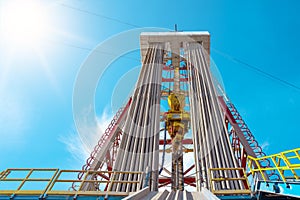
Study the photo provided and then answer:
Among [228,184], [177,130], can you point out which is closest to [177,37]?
[177,130]

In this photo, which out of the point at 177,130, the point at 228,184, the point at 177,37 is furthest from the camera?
the point at 177,37

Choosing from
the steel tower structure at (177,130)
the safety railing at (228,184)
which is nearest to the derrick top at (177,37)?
the steel tower structure at (177,130)

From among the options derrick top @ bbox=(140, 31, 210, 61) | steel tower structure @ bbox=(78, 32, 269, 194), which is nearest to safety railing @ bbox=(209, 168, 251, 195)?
steel tower structure @ bbox=(78, 32, 269, 194)

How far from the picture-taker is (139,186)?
18.3 ft

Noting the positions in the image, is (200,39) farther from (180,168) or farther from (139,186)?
(139,186)

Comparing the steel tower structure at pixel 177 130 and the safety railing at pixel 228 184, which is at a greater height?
the steel tower structure at pixel 177 130

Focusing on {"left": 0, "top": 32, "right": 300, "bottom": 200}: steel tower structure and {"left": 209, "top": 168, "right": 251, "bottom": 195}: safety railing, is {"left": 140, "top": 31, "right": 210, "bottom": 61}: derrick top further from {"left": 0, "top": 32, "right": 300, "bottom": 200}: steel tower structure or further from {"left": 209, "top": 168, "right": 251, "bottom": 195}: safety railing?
{"left": 209, "top": 168, "right": 251, "bottom": 195}: safety railing

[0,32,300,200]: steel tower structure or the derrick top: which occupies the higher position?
the derrick top

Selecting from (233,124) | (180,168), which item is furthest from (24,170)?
(233,124)

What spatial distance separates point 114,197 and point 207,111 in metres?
5.56

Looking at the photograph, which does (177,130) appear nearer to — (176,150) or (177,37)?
(176,150)

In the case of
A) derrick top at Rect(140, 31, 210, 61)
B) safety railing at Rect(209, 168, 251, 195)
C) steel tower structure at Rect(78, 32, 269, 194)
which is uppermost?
derrick top at Rect(140, 31, 210, 61)

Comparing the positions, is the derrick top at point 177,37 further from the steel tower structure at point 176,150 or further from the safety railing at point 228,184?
the safety railing at point 228,184

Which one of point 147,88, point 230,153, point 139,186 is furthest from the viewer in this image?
point 147,88
